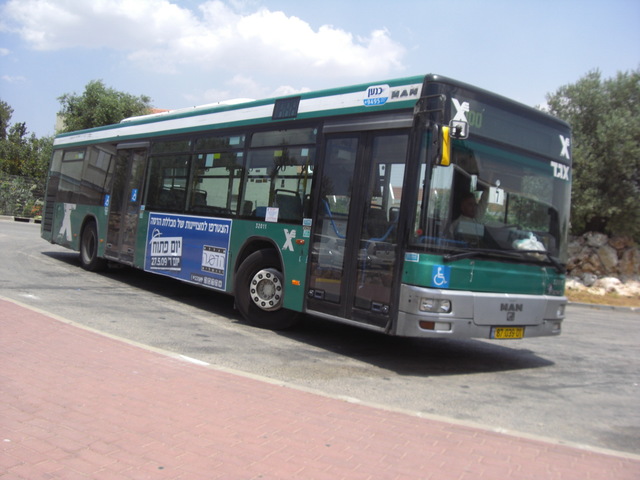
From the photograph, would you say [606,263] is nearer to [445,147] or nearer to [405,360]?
[405,360]

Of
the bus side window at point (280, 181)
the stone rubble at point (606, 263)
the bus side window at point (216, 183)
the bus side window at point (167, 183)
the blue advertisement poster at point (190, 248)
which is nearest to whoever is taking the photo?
the bus side window at point (280, 181)

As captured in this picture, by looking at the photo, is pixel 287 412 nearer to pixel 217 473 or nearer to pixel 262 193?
pixel 217 473

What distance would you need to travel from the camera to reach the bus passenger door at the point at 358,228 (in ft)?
22.5

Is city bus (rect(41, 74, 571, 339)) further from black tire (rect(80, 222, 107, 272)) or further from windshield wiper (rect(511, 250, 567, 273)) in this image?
black tire (rect(80, 222, 107, 272))

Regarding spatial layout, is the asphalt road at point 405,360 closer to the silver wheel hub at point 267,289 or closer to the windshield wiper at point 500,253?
the silver wheel hub at point 267,289

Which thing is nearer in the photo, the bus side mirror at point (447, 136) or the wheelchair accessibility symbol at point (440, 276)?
the bus side mirror at point (447, 136)

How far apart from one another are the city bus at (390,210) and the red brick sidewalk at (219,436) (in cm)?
203

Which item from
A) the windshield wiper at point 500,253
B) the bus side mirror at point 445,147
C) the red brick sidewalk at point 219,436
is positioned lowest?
the red brick sidewalk at point 219,436

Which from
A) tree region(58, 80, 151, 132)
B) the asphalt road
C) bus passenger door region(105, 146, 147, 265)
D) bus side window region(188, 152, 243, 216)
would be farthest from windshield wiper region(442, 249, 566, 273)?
tree region(58, 80, 151, 132)

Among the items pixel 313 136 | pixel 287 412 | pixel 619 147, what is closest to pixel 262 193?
pixel 313 136

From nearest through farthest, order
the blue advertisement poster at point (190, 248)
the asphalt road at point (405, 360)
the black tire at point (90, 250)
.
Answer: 1. the asphalt road at point (405, 360)
2. the blue advertisement poster at point (190, 248)
3. the black tire at point (90, 250)

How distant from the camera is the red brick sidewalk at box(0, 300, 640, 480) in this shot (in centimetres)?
371

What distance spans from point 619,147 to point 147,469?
2097 cm

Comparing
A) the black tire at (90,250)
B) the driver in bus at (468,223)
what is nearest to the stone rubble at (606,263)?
the black tire at (90,250)
